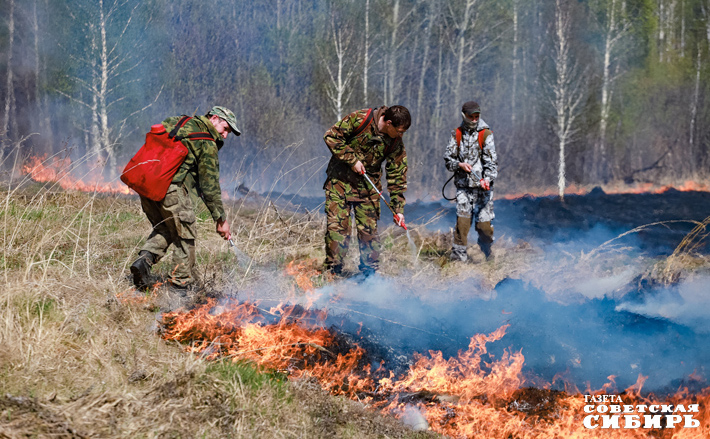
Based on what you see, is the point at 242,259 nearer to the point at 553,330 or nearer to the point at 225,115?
the point at 225,115

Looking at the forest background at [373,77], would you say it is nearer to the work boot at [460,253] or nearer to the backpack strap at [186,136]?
the work boot at [460,253]

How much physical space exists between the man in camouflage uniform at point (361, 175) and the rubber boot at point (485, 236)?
4.51ft

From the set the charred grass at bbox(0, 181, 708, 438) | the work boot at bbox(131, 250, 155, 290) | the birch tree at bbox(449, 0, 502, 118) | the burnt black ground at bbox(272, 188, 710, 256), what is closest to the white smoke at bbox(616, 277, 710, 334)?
the charred grass at bbox(0, 181, 708, 438)

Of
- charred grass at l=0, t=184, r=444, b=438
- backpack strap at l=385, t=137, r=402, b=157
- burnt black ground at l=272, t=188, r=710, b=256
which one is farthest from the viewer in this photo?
burnt black ground at l=272, t=188, r=710, b=256

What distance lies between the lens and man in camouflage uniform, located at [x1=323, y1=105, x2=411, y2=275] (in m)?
4.62

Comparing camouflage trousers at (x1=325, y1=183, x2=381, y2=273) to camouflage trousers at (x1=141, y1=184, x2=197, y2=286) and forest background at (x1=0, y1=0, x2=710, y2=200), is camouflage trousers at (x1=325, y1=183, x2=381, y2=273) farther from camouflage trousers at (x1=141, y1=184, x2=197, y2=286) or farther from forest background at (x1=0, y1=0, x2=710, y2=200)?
forest background at (x1=0, y1=0, x2=710, y2=200)

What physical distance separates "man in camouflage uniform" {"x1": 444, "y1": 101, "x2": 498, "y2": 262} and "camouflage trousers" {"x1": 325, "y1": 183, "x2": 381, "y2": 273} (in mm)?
1335

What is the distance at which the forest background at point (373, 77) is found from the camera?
15641 mm

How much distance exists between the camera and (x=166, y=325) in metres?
3.58

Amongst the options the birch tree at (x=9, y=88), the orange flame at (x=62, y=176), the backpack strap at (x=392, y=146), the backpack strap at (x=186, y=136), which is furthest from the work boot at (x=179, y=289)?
the birch tree at (x=9, y=88)

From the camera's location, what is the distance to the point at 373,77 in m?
17.5

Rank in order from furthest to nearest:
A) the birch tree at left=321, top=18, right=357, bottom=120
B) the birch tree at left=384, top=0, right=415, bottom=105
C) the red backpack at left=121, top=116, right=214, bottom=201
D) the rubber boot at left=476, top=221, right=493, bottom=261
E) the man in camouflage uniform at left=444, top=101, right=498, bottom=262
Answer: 1. the birch tree at left=384, top=0, right=415, bottom=105
2. the birch tree at left=321, top=18, right=357, bottom=120
3. the rubber boot at left=476, top=221, right=493, bottom=261
4. the man in camouflage uniform at left=444, top=101, right=498, bottom=262
5. the red backpack at left=121, top=116, right=214, bottom=201

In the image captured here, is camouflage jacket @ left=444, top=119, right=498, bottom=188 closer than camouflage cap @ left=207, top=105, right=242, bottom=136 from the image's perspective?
No

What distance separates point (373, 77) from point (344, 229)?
1368 centimetres
